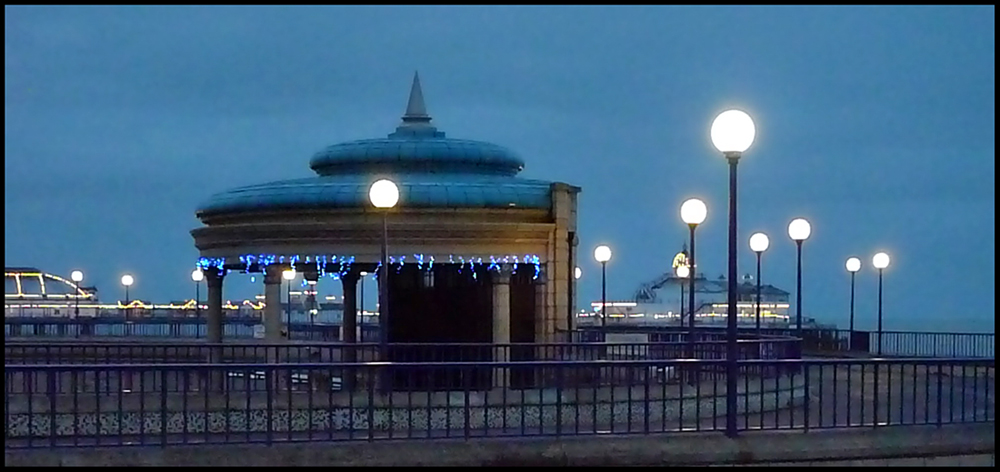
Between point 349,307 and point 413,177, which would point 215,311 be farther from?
point 413,177

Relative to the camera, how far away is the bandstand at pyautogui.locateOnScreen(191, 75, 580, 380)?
2938cm

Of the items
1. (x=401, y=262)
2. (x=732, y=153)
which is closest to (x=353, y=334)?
(x=401, y=262)

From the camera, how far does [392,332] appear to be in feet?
109

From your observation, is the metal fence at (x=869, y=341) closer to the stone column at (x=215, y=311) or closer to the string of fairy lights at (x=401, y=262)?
the string of fairy lights at (x=401, y=262)

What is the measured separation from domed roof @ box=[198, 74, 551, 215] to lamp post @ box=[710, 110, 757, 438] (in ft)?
47.3

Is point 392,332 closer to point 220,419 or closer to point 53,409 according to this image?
point 220,419

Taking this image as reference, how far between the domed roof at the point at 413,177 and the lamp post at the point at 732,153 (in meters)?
14.4

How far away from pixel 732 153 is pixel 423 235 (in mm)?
14514

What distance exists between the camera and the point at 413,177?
30891 millimetres

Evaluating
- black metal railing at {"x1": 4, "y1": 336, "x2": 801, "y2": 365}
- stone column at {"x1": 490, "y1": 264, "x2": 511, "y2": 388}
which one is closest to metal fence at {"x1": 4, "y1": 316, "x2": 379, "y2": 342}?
stone column at {"x1": 490, "y1": 264, "x2": 511, "y2": 388}

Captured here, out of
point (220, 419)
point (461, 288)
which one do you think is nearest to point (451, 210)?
point (461, 288)

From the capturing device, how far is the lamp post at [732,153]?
50.2 ft

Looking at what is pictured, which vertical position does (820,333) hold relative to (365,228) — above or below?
below

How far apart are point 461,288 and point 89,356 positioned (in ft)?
30.7
